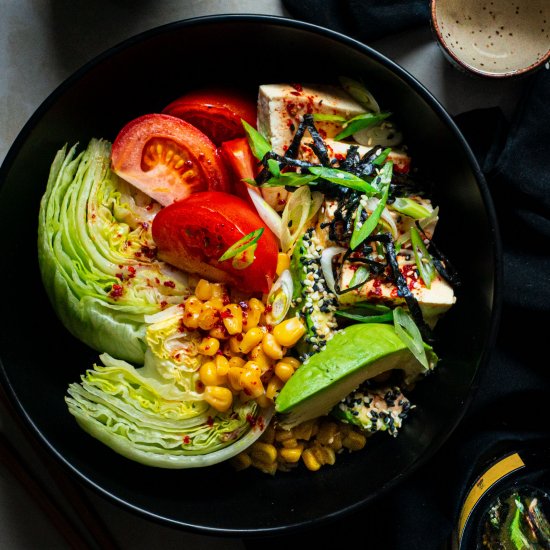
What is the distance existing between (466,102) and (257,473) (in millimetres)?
1922

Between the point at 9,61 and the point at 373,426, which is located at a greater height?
the point at 9,61

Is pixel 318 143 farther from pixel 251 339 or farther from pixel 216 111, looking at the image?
pixel 251 339

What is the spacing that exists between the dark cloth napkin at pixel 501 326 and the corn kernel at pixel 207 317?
3.76 feet

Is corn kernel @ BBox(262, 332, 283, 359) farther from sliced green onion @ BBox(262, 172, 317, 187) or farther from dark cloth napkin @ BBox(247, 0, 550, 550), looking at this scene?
dark cloth napkin @ BBox(247, 0, 550, 550)

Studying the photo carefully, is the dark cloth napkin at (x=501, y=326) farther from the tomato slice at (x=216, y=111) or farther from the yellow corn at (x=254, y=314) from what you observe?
the yellow corn at (x=254, y=314)

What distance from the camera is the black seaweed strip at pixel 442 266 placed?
285 cm

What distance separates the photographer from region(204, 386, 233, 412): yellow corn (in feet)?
8.93

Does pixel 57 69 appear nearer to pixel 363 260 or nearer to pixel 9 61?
pixel 9 61

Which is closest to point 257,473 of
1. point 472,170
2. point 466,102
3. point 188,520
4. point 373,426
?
point 188,520

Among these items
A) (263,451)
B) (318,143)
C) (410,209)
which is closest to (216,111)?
(318,143)

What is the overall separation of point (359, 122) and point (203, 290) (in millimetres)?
943

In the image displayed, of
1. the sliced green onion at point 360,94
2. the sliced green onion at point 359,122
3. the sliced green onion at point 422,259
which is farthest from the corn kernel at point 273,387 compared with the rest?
the sliced green onion at point 360,94

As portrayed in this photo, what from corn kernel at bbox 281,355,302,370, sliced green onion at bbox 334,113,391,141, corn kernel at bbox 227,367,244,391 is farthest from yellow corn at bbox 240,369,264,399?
sliced green onion at bbox 334,113,391,141

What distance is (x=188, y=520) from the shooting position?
109 inches
